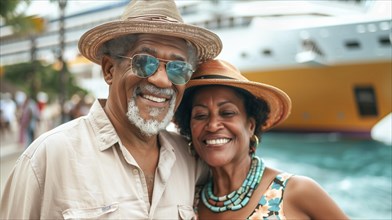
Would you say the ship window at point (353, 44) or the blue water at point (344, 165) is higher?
the ship window at point (353, 44)

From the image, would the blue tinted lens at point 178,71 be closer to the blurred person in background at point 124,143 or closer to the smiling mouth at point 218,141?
the blurred person in background at point 124,143

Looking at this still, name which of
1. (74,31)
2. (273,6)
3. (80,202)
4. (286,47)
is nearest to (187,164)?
(80,202)

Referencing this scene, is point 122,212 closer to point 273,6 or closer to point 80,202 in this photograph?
point 80,202

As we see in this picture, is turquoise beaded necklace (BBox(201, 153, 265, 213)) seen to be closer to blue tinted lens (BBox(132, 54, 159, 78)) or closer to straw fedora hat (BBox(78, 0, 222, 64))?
straw fedora hat (BBox(78, 0, 222, 64))

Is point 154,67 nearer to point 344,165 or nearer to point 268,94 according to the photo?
point 268,94

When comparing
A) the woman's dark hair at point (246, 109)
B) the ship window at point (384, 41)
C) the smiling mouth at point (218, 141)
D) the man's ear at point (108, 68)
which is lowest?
the smiling mouth at point (218, 141)

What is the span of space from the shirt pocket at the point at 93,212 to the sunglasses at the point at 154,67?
0.75m

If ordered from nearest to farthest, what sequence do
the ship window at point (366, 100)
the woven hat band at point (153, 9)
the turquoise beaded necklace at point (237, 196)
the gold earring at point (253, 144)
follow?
1. the woven hat band at point (153, 9)
2. the turquoise beaded necklace at point (237, 196)
3. the gold earring at point (253, 144)
4. the ship window at point (366, 100)

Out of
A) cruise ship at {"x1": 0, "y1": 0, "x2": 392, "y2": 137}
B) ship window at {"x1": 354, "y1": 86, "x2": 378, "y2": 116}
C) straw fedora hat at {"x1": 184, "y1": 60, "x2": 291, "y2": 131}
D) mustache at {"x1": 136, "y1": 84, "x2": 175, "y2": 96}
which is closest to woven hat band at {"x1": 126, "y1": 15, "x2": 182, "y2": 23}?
mustache at {"x1": 136, "y1": 84, "x2": 175, "y2": 96}

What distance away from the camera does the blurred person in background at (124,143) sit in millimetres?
2307

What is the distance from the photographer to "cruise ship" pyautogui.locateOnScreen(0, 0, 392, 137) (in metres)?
18.7

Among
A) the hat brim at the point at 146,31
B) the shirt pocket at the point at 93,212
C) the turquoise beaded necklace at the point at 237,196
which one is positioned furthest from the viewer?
the turquoise beaded necklace at the point at 237,196

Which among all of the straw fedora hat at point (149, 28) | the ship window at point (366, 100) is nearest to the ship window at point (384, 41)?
the ship window at point (366, 100)

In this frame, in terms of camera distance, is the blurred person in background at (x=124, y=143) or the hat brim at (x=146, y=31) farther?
the hat brim at (x=146, y=31)
